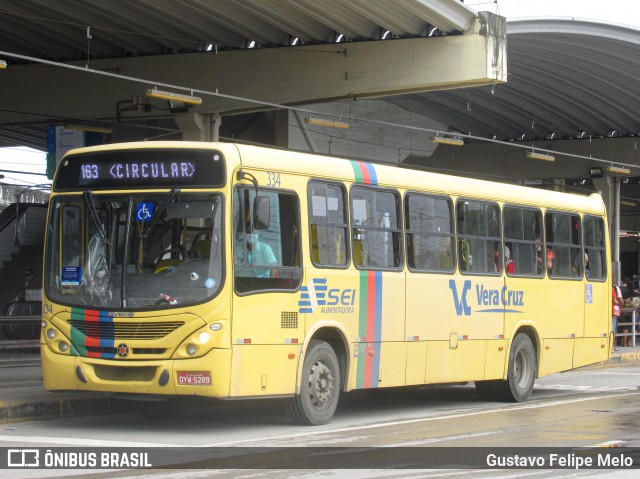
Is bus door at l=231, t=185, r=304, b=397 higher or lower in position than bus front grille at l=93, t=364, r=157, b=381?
higher

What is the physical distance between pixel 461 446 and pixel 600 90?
27.6 metres

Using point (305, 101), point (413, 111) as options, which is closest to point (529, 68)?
point (413, 111)

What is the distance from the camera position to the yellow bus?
1231cm

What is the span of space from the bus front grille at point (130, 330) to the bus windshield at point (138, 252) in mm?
191

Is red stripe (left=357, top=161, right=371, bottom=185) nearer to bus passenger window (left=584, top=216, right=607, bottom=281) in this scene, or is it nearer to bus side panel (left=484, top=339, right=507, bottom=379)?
bus side panel (left=484, top=339, right=507, bottom=379)

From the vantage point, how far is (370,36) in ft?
85.3

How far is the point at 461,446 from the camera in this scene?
11.6 m

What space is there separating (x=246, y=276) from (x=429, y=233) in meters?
3.88

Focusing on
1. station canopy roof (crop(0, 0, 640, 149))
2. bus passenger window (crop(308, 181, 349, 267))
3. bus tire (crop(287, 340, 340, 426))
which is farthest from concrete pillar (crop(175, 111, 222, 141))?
bus tire (crop(287, 340, 340, 426))

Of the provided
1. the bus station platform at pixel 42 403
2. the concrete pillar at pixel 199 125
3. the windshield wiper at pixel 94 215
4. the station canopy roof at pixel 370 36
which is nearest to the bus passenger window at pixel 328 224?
the windshield wiper at pixel 94 215

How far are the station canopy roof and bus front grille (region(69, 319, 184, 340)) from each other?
427 inches

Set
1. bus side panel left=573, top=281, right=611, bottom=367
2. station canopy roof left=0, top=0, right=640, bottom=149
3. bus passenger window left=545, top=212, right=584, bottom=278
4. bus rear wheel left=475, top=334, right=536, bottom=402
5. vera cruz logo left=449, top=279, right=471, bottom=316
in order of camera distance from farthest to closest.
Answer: station canopy roof left=0, top=0, right=640, bottom=149, bus side panel left=573, top=281, right=611, bottom=367, bus passenger window left=545, top=212, right=584, bottom=278, bus rear wheel left=475, top=334, right=536, bottom=402, vera cruz logo left=449, top=279, right=471, bottom=316

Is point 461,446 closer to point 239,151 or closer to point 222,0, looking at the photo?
point 239,151

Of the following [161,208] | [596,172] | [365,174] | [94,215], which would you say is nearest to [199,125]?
[365,174]
